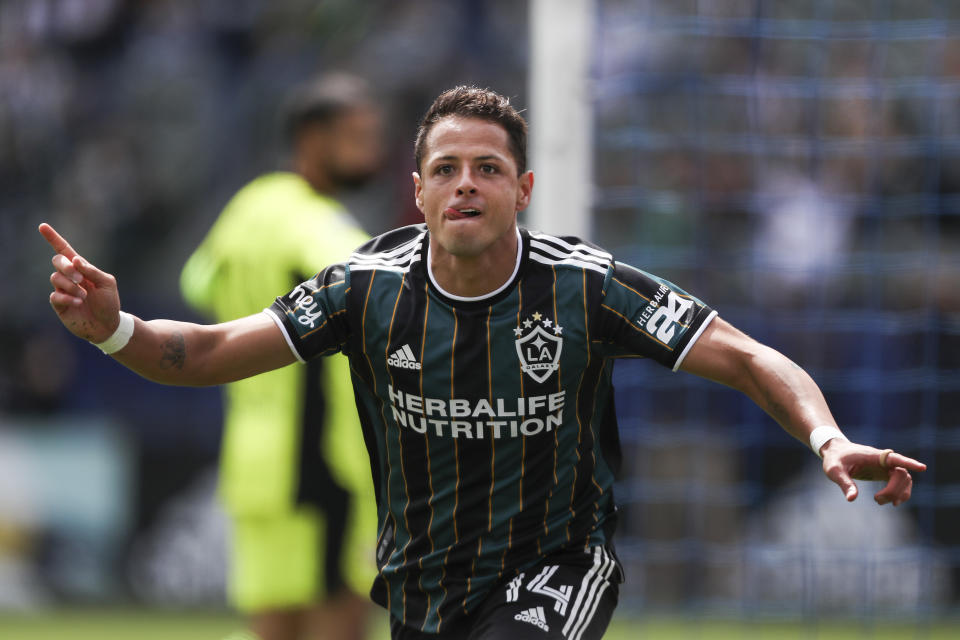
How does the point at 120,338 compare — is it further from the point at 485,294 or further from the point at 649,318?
the point at 649,318

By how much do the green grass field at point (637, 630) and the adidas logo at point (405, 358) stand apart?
4.24 m

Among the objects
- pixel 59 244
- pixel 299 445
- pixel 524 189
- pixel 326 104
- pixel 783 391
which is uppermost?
pixel 326 104

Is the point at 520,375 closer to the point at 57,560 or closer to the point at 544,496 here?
the point at 544,496

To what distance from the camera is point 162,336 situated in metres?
3.45

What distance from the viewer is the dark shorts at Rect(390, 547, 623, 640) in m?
3.42

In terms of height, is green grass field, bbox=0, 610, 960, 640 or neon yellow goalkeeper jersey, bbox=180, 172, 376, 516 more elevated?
neon yellow goalkeeper jersey, bbox=180, 172, 376, 516

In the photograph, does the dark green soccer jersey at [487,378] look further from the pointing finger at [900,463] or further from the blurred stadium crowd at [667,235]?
the blurred stadium crowd at [667,235]

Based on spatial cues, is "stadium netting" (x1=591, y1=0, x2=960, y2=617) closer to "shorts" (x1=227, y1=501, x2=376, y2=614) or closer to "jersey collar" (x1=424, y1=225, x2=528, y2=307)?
"shorts" (x1=227, y1=501, x2=376, y2=614)

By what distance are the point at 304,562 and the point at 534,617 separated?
203cm

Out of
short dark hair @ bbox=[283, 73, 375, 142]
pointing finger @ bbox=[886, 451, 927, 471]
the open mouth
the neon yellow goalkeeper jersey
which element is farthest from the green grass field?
pointing finger @ bbox=[886, 451, 927, 471]

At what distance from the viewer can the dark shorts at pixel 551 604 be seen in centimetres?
342

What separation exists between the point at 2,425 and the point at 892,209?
567 cm

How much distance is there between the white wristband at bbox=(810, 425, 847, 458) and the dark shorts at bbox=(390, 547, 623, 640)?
2.36ft

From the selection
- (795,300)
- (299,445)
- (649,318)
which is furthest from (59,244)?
(795,300)
